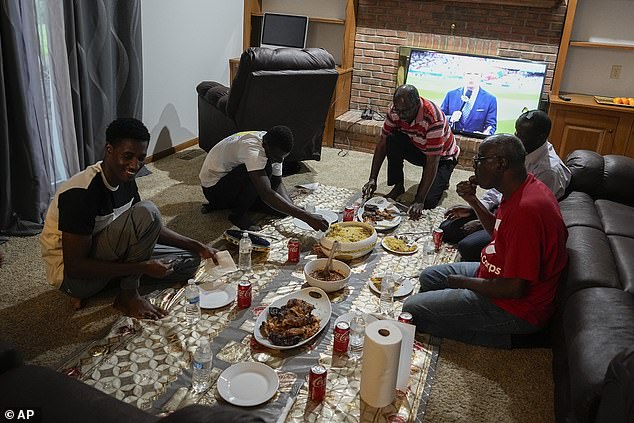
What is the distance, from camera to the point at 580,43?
4656 mm

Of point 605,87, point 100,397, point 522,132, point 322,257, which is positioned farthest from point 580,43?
point 100,397

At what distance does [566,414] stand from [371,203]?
2077 mm

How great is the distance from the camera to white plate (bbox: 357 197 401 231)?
3.38 metres

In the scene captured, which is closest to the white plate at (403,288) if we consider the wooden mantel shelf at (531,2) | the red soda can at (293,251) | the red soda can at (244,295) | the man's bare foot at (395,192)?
the red soda can at (293,251)

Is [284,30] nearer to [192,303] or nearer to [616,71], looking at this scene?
[616,71]

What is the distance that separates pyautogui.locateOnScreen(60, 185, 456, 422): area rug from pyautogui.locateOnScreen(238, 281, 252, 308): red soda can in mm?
31

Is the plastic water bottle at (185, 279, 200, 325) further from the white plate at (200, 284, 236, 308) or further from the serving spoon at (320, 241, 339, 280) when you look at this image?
the serving spoon at (320, 241, 339, 280)

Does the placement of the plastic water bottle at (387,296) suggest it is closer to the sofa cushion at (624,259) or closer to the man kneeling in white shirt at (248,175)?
the man kneeling in white shirt at (248,175)

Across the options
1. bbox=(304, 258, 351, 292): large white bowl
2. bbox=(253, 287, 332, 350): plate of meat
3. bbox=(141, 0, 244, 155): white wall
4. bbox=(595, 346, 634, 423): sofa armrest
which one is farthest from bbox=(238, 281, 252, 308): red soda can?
bbox=(141, 0, 244, 155): white wall

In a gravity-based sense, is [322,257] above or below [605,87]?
below

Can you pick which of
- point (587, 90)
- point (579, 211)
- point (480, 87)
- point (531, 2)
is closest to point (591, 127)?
point (587, 90)

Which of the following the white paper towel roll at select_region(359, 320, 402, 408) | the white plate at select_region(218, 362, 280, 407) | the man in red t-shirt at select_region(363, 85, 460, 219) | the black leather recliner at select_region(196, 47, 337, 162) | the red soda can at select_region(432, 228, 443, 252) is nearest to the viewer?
the white paper towel roll at select_region(359, 320, 402, 408)

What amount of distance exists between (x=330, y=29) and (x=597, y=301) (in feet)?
14.5

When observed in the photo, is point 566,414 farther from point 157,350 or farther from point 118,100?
point 118,100
